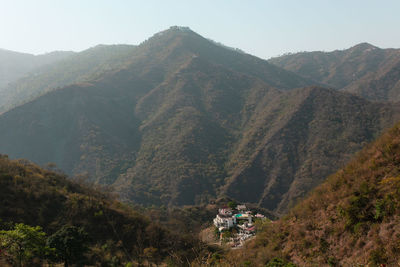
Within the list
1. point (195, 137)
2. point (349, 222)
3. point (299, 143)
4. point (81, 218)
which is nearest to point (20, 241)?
point (81, 218)

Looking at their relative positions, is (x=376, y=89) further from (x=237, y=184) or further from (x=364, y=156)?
(x=364, y=156)

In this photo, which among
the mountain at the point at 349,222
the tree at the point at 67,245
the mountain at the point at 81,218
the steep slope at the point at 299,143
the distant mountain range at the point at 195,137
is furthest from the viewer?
the distant mountain range at the point at 195,137

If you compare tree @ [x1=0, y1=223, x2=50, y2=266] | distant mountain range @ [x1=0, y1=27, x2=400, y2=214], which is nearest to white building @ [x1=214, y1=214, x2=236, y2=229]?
tree @ [x1=0, y1=223, x2=50, y2=266]

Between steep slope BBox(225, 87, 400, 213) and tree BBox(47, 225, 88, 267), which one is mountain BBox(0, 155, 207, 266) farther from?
steep slope BBox(225, 87, 400, 213)

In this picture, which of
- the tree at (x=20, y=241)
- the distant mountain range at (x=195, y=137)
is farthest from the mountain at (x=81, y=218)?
the distant mountain range at (x=195, y=137)

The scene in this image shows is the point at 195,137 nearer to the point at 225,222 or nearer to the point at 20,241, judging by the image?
the point at 225,222

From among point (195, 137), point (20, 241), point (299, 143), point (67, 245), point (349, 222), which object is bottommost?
point (195, 137)

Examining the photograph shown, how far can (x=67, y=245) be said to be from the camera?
464 inches

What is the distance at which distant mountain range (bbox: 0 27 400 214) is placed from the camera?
82125 mm

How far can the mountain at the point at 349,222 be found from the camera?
33.8 ft

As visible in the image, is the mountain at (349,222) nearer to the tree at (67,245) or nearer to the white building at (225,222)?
the tree at (67,245)

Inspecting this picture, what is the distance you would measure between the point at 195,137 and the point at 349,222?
3643 inches

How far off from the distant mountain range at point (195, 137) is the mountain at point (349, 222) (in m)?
57.3

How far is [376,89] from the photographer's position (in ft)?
560
